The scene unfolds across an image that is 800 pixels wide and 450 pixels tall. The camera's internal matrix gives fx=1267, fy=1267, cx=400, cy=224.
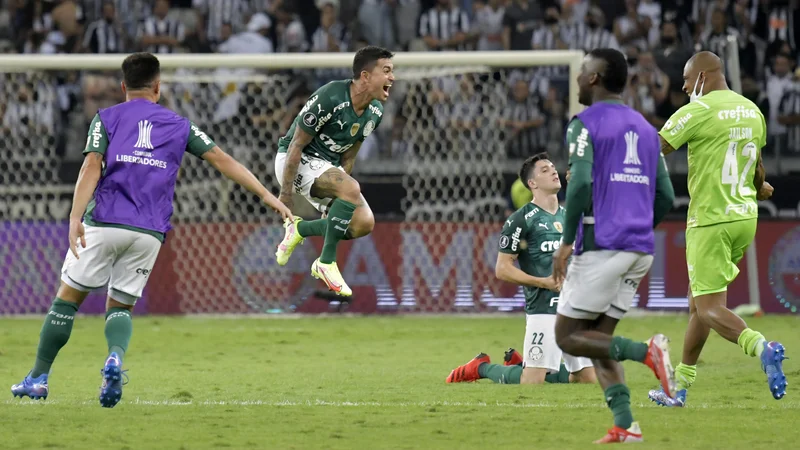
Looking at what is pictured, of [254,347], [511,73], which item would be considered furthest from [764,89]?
[254,347]

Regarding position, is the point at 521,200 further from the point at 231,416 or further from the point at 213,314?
the point at 231,416

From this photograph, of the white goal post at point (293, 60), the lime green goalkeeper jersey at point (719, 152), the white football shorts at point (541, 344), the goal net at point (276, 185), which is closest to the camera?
the lime green goalkeeper jersey at point (719, 152)

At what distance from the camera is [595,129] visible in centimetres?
650

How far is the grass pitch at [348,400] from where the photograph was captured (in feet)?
22.9

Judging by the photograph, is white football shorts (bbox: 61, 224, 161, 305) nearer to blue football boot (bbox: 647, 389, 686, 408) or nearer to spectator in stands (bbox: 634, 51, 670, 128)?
blue football boot (bbox: 647, 389, 686, 408)

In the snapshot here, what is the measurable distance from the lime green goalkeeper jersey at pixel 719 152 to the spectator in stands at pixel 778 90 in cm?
963

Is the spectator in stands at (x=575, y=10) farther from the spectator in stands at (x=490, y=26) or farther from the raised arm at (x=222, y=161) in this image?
the raised arm at (x=222, y=161)

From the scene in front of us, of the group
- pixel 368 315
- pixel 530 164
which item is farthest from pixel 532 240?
pixel 368 315

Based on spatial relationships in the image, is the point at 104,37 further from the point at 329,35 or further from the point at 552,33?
the point at 552,33

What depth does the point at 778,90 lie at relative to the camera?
18922mm

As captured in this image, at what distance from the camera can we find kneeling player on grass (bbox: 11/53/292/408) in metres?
7.91

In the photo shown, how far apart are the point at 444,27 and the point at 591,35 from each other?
92.3 inches

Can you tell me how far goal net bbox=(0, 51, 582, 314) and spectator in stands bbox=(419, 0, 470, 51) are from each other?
1.85m

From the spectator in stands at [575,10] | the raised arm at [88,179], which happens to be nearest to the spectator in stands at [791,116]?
the spectator in stands at [575,10]
